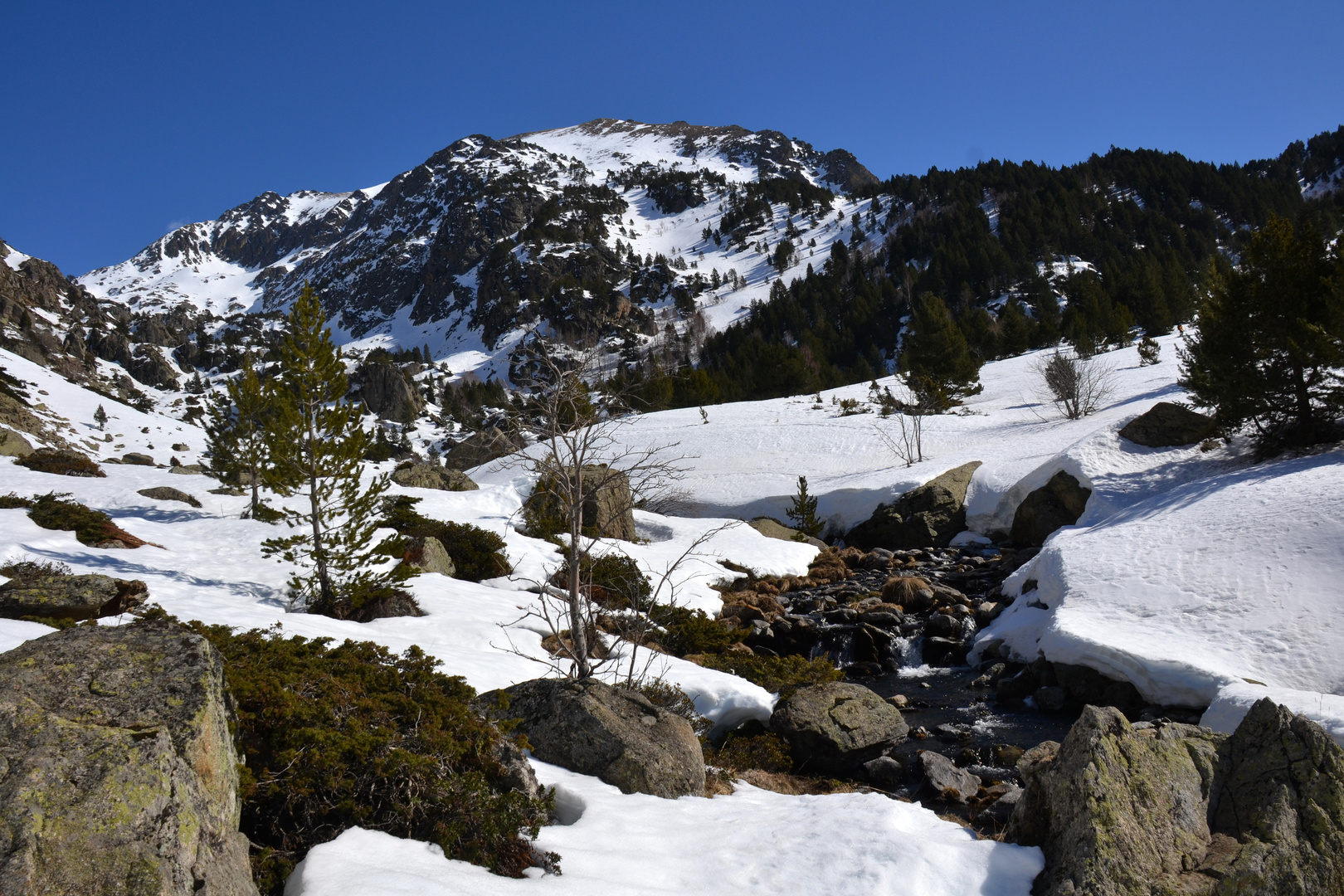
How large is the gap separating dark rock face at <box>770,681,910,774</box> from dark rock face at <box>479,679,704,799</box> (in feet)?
7.99

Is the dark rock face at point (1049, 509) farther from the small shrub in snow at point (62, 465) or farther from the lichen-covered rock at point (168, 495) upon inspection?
the small shrub in snow at point (62, 465)

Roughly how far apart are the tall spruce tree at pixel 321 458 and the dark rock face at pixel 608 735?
6.20m

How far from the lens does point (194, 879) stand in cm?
285

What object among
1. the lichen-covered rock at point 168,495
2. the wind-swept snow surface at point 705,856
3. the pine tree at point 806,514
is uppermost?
the lichen-covered rock at point 168,495

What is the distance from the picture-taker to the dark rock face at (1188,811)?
4.01m

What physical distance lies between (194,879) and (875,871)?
381 cm

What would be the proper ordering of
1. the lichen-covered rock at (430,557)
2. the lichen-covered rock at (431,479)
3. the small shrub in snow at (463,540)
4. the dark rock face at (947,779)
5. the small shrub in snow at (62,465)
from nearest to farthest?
the dark rock face at (947,779) < the lichen-covered rock at (430,557) < the small shrub in snow at (463,540) < the small shrub in snow at (62,465) < the lichen-covered rock at (431,479)

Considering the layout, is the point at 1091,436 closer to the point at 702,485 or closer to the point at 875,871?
the point at 702,485

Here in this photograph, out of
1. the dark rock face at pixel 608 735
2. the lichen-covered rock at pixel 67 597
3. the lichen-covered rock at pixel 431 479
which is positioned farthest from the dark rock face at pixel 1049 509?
the lichen-covered rock at pixel 67 597

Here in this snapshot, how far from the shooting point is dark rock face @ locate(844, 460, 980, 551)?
75.4ft

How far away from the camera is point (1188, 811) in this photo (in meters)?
4.56

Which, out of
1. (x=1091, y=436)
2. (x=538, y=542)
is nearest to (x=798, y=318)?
(x=1091, y=436)

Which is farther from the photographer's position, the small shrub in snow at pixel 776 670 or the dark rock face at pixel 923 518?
the dark rock face at pixel 923 518

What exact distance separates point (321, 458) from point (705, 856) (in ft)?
33.8
